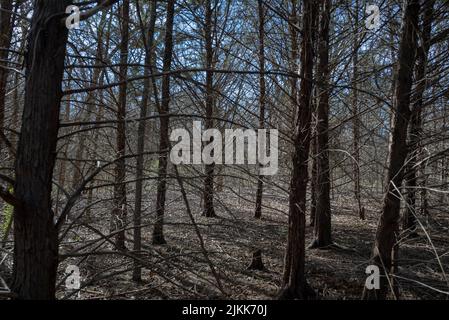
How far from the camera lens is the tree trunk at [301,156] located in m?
3.94

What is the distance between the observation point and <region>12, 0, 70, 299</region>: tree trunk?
152cm

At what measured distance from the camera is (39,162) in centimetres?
153

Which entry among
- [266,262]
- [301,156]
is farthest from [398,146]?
[266,262]

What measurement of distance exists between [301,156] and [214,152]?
157 centimetres

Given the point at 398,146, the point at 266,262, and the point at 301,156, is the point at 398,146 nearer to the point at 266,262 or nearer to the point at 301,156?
the point at 301,156

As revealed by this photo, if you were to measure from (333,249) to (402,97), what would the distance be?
16.1ft

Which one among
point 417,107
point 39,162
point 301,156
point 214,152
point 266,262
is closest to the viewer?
point 39,162

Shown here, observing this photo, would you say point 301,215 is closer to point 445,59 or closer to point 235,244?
point 445,59

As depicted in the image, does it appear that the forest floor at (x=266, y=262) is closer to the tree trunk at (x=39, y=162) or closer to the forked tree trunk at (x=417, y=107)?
the forked tree trunk at (x=417, y=107)

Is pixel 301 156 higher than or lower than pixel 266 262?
higher

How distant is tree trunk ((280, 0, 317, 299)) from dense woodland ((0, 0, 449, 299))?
0.02 m

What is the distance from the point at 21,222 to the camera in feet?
4.95

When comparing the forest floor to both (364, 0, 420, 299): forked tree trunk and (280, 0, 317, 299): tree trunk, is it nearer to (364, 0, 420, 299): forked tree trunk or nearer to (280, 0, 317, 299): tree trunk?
(364, 0, 420, 299): forked tree trunk
